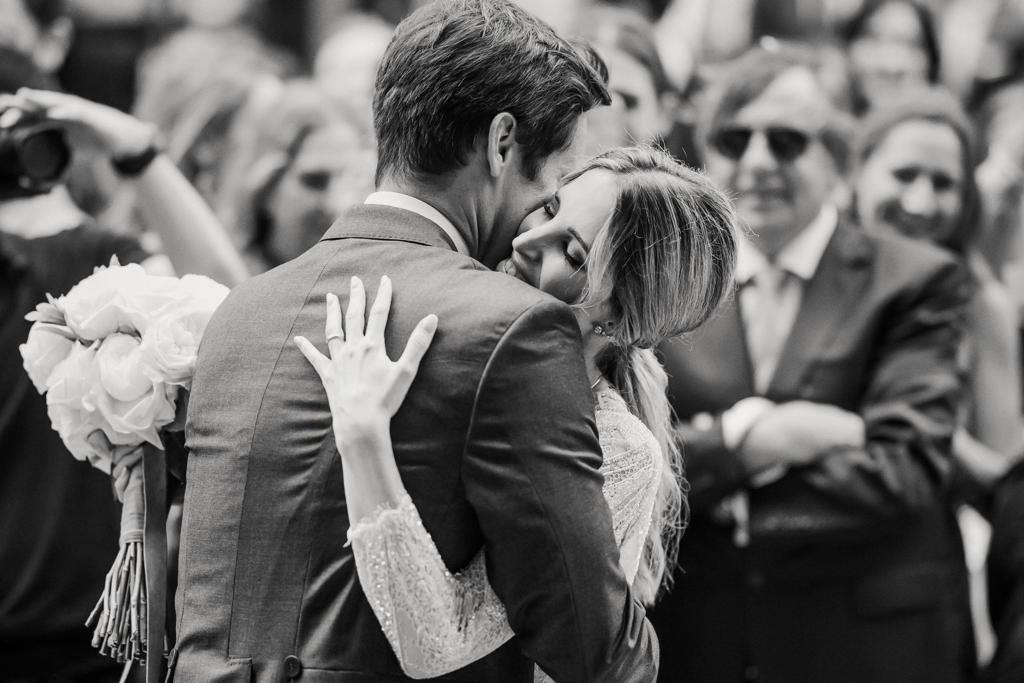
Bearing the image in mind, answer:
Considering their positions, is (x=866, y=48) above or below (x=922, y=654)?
above

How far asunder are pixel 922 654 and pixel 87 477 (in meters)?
2.19

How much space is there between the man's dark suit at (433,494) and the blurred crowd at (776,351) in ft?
3.28

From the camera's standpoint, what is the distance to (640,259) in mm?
2172

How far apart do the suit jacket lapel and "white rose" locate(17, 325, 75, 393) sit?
1913mm

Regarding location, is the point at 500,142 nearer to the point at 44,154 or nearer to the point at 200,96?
the point at 44,154

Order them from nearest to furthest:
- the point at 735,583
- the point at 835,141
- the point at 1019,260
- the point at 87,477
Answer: the point at 87,477, the point at 735,583, the point at 835,141, the point at 1019,260

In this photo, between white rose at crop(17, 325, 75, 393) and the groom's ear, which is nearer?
the groom's ear

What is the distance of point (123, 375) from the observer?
84.7 inches

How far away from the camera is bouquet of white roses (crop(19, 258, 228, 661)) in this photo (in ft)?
7.07

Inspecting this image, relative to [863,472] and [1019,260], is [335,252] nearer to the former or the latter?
[863,472]

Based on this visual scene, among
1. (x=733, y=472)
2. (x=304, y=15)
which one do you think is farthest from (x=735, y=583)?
(x=304, y=15)

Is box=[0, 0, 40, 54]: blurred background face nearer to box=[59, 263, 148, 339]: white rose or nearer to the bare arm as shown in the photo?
the bare arm

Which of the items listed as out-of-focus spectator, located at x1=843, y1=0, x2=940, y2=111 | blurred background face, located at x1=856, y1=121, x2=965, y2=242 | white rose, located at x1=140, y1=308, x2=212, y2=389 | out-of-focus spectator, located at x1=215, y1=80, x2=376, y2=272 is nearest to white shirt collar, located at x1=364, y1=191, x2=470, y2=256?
white rose, located at x1=140, y1=308, x2=212, y2=389

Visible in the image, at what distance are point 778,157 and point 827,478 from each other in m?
0.96
